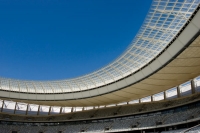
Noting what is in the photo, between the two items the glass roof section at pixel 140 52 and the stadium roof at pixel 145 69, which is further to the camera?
the glass roof section at pixel 140 52

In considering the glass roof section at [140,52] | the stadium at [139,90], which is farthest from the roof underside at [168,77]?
the glass roof section at [140,52]

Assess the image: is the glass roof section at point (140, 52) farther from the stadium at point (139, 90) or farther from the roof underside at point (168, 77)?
the roof underside at point (168, 77)

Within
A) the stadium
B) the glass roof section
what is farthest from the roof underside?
the glass roof section

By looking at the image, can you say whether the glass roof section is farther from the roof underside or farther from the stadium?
the roof underside

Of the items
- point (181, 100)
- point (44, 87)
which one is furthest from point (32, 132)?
point (181, 100)

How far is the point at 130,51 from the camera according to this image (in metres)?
28.8

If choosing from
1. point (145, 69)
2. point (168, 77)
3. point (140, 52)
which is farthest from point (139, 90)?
point (140, 52)

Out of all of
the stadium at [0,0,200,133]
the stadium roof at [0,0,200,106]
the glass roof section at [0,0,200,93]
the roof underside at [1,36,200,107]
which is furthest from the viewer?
the roof underside at [1,36,200,107]

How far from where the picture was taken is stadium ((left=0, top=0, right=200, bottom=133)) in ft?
71.9

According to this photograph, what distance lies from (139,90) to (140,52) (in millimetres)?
9237

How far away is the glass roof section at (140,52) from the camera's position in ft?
69.4

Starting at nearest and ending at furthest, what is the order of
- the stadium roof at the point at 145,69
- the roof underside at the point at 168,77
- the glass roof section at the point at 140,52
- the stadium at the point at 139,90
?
the stadium roof at the point at 145,69 → the glass roof section at the point at 140,52 → the stadium at the point at 139,90 → the roof underside at the point at 168,77

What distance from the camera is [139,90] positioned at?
116 ft

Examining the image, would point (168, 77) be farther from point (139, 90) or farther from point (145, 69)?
point (139, 90)
